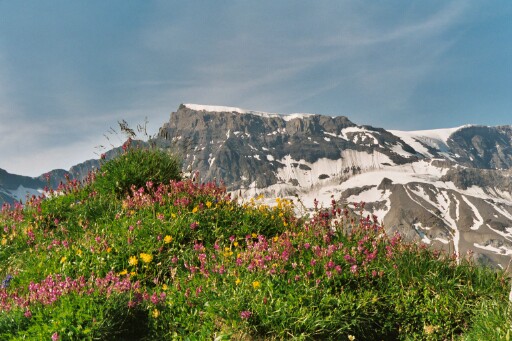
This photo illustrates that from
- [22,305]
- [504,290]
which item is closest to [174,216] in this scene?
[22,305]

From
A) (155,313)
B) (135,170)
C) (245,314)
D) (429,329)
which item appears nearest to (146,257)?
(155,313)

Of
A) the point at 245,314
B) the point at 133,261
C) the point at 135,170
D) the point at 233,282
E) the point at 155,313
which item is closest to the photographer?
the point at 245,314

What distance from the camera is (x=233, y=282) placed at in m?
5.88

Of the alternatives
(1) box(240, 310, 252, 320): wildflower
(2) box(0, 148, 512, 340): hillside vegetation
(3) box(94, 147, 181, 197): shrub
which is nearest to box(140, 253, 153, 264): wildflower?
(2) box(0, 148, 512, 340): hillside vegetation

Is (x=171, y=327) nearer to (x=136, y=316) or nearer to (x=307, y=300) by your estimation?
(x=136, y=316)

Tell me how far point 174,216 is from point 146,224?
1.88 ft

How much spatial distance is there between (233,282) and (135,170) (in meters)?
5.98

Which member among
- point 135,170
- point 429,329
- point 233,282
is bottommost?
point 429,329

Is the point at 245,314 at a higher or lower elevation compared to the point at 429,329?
higher

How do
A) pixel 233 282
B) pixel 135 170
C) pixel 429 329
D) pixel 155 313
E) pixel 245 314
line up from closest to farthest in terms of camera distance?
pixel 245 314, pixel 155 313, pixel 429 329, pixel 233 282, pixel 135 170

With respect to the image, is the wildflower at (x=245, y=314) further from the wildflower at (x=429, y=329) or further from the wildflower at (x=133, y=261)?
the wildflower at (x=429, y=329)

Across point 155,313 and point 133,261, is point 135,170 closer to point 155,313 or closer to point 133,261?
point 133,261

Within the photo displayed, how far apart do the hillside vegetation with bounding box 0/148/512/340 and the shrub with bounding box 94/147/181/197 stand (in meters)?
1.65

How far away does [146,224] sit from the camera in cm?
786
